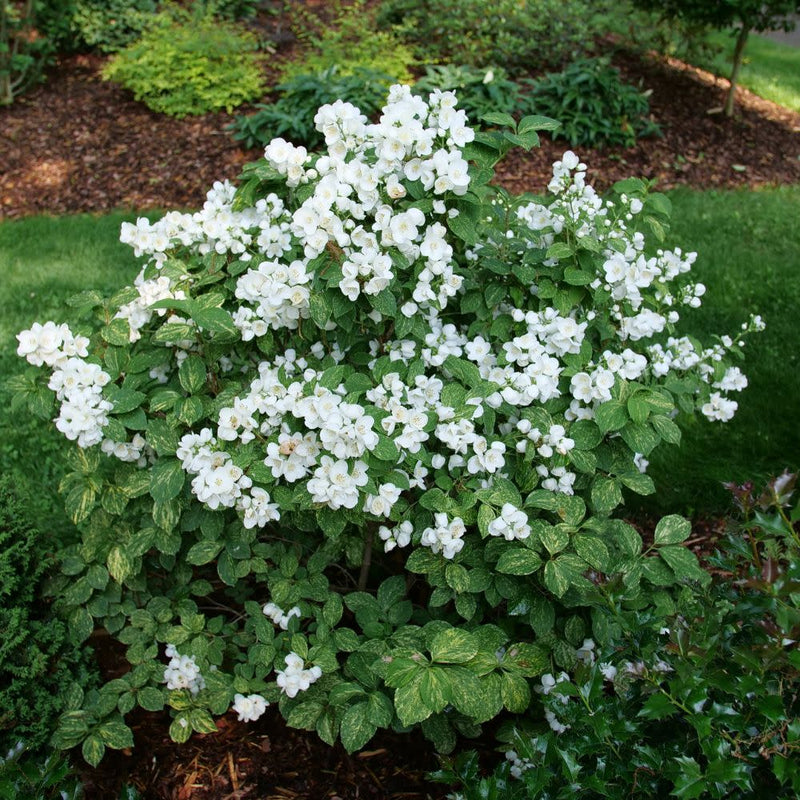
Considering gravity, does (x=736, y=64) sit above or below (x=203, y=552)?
above

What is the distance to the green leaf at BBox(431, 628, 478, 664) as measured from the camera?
1886 millimetres

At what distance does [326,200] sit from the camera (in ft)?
6.28

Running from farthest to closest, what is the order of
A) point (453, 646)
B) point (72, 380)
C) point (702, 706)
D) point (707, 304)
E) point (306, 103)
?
point (306, 103) → point (707, 304) → point (72, 380) → point (453, 646) → point (702, 706)

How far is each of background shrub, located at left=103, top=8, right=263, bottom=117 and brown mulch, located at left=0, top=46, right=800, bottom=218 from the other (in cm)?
14

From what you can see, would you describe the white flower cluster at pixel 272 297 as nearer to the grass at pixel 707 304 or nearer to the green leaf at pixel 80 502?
the green leaf at pixel 80 502

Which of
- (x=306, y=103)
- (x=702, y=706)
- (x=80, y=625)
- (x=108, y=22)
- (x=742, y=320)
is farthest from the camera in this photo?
(x=108, y=22)

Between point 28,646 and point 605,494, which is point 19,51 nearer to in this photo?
point 28,646

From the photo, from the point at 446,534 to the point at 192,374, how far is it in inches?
31.6

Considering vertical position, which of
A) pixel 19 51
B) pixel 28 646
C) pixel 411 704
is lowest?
pixel 19 51

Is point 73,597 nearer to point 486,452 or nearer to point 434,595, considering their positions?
point 434,595

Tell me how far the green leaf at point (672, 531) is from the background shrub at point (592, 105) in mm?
4681

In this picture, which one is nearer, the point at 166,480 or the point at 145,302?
the point at 166,480

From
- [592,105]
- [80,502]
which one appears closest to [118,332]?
[80,502]

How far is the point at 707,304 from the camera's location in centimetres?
436
